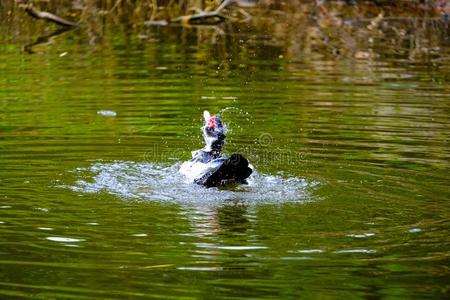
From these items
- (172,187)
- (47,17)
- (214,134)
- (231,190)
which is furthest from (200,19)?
(231,190)

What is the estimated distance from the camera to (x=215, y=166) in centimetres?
885

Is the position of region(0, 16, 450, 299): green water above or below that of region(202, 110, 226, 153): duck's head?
below

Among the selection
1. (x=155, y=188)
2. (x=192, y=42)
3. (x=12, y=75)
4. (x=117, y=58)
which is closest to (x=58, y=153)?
(x=155, y=188)

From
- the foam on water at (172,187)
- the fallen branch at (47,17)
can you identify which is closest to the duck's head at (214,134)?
the foam on water at (172,187)

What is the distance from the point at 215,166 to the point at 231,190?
253 millimetres

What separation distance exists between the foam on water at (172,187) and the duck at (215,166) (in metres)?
0.07

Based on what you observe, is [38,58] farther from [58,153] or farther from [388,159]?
[388,159]

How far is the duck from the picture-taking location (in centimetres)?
861

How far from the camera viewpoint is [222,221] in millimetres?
7953

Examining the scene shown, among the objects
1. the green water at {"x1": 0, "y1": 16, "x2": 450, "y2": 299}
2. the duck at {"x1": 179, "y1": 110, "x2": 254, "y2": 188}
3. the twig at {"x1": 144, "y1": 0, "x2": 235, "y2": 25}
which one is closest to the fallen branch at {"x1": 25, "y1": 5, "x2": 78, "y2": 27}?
the twig at {"x1": 144, "y1": 0, "x2": 235, "y2": 25}

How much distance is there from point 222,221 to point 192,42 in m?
12.9

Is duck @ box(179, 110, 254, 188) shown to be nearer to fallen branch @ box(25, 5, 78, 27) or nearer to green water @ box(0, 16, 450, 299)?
green water @ box(0, 16, 450, 299)

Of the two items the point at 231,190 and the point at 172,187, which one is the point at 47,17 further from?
the point at 231,190

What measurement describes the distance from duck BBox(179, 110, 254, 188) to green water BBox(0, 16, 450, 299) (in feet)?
0.42
